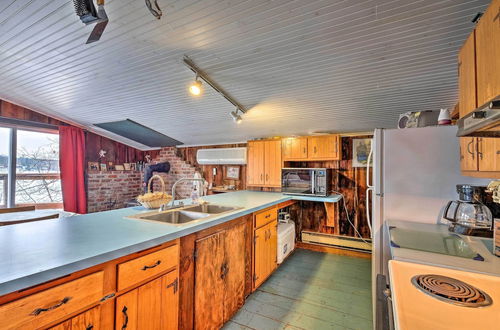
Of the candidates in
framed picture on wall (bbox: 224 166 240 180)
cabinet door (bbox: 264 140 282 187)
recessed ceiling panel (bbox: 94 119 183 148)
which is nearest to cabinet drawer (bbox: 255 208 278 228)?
cabinet door (bbox: 264 140 282 187)

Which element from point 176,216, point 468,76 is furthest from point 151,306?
point 468,76

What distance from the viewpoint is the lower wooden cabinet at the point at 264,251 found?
7.27 feet

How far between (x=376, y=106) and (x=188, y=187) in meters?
3.92

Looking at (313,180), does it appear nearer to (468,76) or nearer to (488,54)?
(468,76)

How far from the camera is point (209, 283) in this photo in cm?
157

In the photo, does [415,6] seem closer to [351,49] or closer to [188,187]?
[351,49]

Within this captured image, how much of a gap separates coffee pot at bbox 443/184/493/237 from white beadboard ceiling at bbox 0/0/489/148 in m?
1.08

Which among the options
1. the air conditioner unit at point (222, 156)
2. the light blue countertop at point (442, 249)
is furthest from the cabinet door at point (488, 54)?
the air conditioner unit at point (222, 156)

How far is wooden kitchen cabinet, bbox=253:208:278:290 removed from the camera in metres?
2.22

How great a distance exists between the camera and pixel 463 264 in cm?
92

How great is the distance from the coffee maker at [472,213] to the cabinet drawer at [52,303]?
201 cm

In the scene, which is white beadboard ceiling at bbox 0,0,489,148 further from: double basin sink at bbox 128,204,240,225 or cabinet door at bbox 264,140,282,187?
double basin sink at bbox 128,204,240,225

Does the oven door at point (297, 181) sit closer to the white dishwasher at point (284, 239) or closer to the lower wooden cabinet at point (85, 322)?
the white dishwasher at point (284, 239)

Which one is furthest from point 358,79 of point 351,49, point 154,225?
point 154,225
